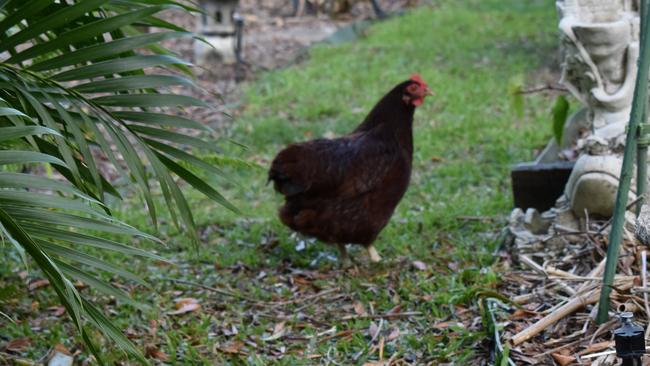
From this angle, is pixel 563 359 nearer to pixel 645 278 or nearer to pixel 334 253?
pixel 645 278

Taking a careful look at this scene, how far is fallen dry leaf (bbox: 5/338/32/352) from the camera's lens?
13.0ft

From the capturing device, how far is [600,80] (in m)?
4.95

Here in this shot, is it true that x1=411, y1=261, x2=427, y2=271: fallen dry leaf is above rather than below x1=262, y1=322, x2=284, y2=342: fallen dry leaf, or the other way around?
below

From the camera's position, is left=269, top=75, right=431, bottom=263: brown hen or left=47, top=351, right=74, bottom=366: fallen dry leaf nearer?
left=47, top=351, right=74, bottom=366: fallen dry leaf

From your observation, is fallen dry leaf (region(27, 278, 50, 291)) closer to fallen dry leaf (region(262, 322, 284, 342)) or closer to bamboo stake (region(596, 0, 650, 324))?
fallen dry leaf (region(262, 322, 284, 342))

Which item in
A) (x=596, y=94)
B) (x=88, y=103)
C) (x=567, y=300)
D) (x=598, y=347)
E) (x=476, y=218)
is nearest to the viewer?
(x=88, y=103)

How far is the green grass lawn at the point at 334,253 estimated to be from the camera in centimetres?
412

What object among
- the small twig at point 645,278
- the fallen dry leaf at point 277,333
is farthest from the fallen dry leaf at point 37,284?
the small twig at point 645,278

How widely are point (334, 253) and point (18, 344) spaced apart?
2.17 meters

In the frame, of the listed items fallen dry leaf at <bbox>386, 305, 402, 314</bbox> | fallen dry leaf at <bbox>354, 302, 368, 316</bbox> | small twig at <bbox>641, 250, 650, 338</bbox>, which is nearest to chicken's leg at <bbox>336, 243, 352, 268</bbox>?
fallen dry leaf at <bbox>354, 302, 368, 316</bbox>

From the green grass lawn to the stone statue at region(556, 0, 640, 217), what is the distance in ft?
2.15

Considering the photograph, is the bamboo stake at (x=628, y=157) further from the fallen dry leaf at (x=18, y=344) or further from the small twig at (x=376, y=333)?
the fallen dry leaf at (x=18, y=344)

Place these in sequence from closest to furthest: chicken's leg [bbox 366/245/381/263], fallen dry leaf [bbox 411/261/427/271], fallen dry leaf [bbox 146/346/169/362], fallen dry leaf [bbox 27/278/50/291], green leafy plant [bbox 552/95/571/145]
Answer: fallen dry leaf [bbox 146/346/169/362]
fallen dry leaf [bbox 27/278/50/291]
fallen dry leaf [bbox 411/261/427/271]
chicken's leg [bbox 366/245/381/263]
green leafy plant [bbox 552/95/571/145]

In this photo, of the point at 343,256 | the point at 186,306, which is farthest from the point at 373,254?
the point at 186,306
